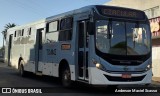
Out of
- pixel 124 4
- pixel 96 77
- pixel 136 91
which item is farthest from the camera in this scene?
pixel 124 4

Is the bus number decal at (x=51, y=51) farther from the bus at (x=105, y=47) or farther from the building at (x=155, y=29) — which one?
the building at (x=155, y=29)

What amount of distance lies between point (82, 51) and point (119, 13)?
2101 millimetres

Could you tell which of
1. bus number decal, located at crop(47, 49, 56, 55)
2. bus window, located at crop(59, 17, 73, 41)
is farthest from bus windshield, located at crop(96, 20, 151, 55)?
bus number decal, located at crop(47, 49, 56, 55)

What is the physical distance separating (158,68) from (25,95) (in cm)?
1551

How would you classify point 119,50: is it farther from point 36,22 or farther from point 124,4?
point 124,4

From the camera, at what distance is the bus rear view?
46.4 feet

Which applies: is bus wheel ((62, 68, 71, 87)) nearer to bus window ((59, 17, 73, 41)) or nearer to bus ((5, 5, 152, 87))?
bus ((5, 5, 152, 87))

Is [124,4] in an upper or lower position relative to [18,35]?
upper

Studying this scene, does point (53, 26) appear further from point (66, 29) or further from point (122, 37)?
point (122, 37)

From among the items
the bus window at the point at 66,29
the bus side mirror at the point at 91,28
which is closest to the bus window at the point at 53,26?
the bus window at the point at 66,29

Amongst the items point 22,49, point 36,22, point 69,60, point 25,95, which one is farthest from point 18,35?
point 25,95

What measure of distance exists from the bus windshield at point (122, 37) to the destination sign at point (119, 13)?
0.84 ft

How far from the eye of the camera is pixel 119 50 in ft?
47.2

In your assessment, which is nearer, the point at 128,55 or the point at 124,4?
the point at 128,55
